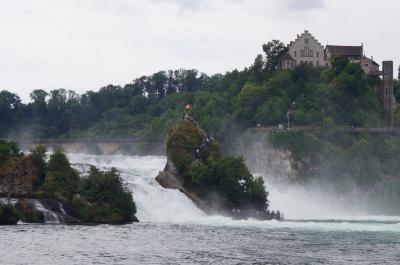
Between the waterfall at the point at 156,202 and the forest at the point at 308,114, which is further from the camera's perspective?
the forest at the point at 308,114

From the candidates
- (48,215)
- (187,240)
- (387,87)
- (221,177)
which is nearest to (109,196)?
(48,215)

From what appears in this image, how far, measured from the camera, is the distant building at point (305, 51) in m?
162

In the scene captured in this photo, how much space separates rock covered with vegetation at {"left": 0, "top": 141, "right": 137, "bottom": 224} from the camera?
272 ft

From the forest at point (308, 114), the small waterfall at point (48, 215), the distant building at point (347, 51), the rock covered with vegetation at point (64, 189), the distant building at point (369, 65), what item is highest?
the distant building at point (347, 51)

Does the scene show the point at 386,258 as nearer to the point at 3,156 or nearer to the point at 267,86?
the point at 3,156

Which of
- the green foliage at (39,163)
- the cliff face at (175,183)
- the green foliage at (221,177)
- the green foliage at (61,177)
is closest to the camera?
the green foliage at (61,177)

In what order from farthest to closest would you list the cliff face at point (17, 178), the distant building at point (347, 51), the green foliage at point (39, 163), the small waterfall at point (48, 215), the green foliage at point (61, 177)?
the distant building at point (347, 51)
the green foliage at point (39, 163)
the green foliage at point (61, 177)
the cliff face at point (17, 178)
the small waterfall at point (48, 215)

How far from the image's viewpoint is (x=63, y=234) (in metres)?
71.0

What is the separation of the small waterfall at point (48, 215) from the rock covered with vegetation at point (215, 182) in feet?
58.4

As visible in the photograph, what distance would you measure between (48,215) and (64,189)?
4.35m

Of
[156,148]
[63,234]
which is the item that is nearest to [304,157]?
[156,148]

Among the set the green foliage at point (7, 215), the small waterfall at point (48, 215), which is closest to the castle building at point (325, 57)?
the small waterfall at point (48, 215)

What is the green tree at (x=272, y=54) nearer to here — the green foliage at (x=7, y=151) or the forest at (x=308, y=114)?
the forest at (x=308, y=114)

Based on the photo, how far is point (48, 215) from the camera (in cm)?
8094
